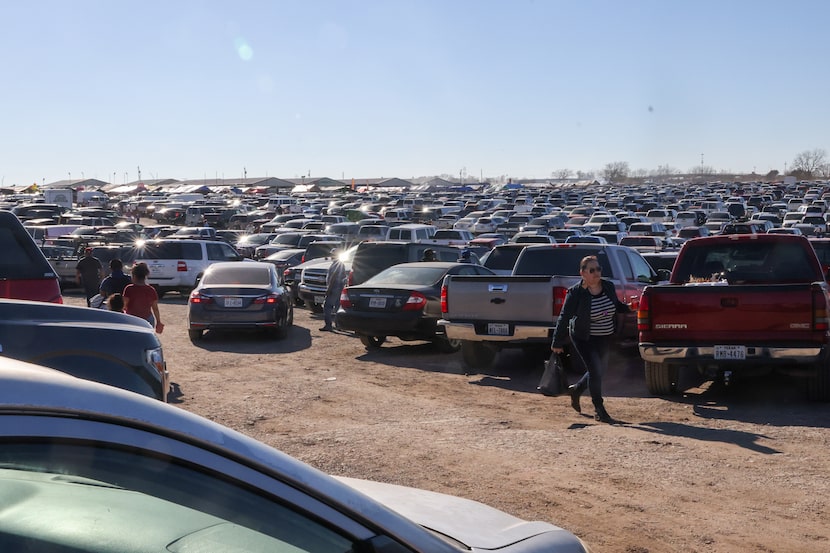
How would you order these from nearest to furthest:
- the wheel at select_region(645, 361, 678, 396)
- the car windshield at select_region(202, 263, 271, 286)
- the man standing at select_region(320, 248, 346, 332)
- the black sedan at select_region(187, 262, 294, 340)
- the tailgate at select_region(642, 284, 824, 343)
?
1. the tailgate at select_region(642, 284, 824, 343)
2. the wheel at select_region(645, 361, 678, 396)
3. the black sedan at select_region(187, 262, 294, 340)
4. the car windshield at select_region(202, 263, 271, 286)
5. the man standing at select_region(320, 248, 346, 332)

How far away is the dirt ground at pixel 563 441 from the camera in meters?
6.46

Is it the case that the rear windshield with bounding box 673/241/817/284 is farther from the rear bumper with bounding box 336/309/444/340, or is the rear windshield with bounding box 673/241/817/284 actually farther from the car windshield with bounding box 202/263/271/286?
the car windshield with bounding box 202/263/271/286

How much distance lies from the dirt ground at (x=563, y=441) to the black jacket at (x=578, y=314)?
91 cm

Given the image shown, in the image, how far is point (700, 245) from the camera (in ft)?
39.8

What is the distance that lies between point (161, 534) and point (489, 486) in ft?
17.6

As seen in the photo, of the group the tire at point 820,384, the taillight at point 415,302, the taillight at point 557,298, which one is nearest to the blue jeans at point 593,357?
the tire at point 820,384

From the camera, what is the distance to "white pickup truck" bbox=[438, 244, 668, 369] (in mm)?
13086

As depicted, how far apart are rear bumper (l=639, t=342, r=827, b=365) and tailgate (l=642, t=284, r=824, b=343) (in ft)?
0.37

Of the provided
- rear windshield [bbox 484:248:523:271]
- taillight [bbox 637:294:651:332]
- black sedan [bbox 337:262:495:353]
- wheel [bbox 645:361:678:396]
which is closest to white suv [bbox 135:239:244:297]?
rear windshield [bbox 484:248:523:271]

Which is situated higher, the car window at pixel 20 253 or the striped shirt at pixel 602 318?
the car window at pixel 20 253

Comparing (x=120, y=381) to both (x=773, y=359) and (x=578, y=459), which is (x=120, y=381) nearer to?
(x=578, y=459)

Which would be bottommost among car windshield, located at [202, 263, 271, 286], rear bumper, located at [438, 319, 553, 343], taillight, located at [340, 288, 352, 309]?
rear bumper, located at [438, 319, 553, 343]

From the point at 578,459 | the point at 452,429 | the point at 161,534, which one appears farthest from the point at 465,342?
the point at 161,534

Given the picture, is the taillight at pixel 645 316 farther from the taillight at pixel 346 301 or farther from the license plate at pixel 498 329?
the taillight at pixel 346 301
